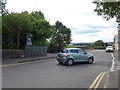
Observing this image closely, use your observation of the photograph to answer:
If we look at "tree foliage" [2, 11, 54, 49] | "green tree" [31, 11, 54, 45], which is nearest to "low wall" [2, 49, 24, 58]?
"tree foliage" [2, 11, 54, 49]

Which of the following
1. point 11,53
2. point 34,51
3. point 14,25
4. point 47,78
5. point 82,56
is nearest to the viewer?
point 47,78

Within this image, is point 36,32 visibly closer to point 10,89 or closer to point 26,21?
point 26,21

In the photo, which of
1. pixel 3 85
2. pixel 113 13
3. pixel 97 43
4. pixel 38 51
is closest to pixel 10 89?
pixel 3 85

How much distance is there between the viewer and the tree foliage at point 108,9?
293 inches

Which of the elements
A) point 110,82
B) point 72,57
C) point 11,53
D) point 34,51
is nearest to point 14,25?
point 11,53

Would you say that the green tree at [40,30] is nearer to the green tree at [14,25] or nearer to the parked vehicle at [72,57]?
the green tree at [14,25]

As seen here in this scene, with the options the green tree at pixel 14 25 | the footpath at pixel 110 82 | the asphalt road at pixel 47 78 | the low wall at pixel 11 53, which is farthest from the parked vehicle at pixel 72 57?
the low wall at pixel 11 53

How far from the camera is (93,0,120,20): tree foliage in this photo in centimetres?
745

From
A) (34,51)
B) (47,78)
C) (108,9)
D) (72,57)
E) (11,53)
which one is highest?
Answer: (108,9)

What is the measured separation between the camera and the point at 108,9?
7.96m

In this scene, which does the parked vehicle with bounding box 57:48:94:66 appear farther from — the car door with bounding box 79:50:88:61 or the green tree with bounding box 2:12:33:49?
the green tree with bounding box 2:12:33:49

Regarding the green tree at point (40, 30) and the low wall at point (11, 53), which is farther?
the green tree at point (40, 30)

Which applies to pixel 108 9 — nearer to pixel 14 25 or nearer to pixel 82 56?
pixel 82 56

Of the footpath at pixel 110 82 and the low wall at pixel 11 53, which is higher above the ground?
the low wall at pixel 11 53
